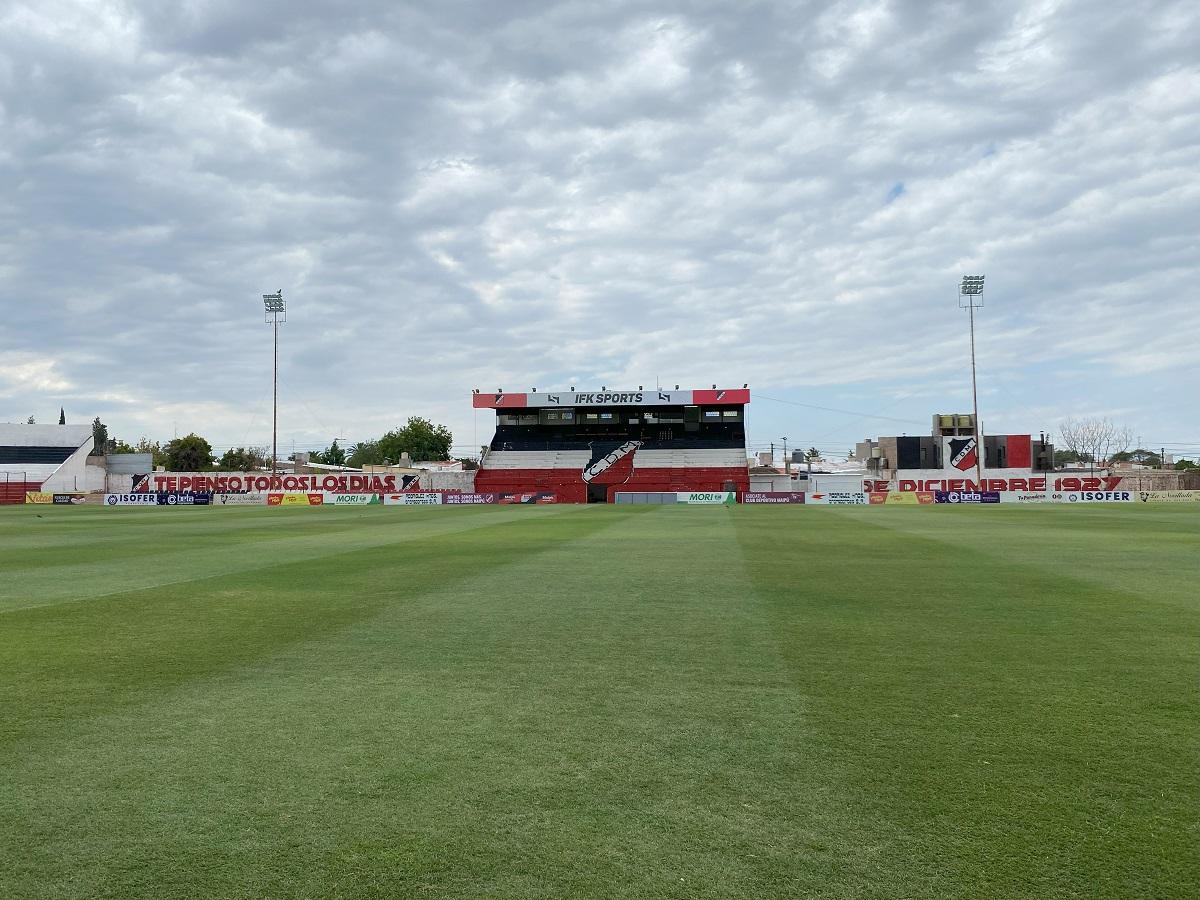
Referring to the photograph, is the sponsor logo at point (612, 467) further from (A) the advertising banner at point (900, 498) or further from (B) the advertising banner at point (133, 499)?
(B) the advertising banner at point (133, 499)

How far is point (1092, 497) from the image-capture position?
210 feet

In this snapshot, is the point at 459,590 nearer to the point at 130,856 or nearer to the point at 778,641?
the point at 778,641

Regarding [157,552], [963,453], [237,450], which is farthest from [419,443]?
[157,552]

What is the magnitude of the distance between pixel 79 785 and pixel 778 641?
601cm

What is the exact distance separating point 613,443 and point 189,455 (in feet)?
223

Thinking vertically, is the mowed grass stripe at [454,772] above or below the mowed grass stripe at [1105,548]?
above

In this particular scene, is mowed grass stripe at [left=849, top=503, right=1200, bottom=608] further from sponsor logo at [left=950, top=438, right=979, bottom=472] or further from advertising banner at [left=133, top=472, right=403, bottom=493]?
sponsor logo at [left=950, top=438, right=979, bottom=472]

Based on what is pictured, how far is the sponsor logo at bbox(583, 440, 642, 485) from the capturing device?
72.9 metres

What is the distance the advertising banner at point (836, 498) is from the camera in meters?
63.3

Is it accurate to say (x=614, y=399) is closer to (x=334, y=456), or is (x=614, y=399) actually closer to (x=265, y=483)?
(x=265, y=483)

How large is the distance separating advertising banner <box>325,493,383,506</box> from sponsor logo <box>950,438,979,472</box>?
5588 cm

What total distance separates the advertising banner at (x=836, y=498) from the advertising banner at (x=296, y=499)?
38.2 metres

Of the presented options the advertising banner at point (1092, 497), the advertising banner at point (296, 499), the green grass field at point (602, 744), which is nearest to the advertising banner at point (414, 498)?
the advertising banner at point (296, 499)

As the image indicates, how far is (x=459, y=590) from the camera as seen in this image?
1258 cm
